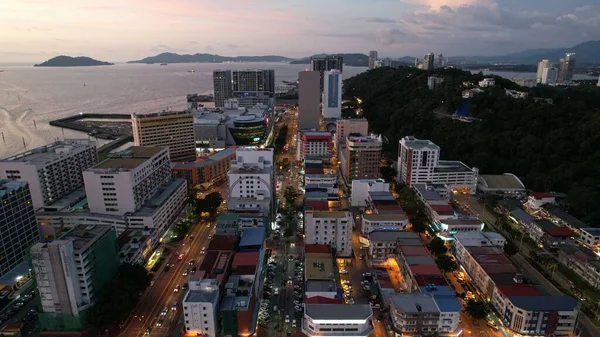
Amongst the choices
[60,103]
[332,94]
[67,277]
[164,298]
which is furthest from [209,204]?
[60,103]

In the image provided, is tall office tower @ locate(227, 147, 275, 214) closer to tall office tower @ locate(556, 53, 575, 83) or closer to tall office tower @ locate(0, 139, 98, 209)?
tall office tower @ locate(0, 139, 98, 209)

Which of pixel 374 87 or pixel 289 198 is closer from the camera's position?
pixel 289 198

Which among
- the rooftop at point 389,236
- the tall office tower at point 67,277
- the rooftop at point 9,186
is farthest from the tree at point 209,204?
the rooftop at point 389,236

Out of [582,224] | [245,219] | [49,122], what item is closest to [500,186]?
[582,224]

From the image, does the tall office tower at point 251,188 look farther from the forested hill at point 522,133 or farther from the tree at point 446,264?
the forested hill at point 522,133

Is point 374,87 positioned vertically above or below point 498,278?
above

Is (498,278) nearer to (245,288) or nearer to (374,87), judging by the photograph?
(245,288)
